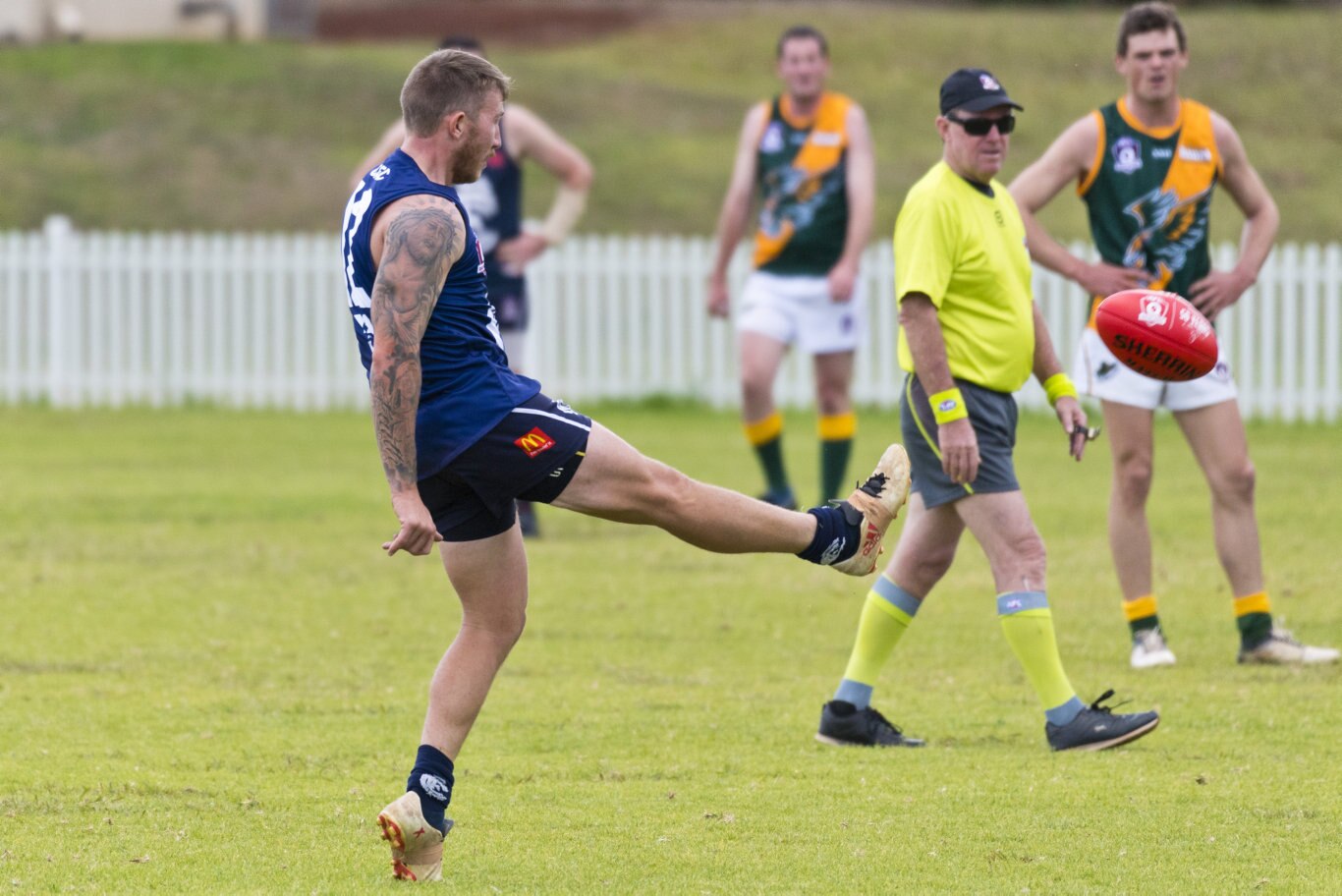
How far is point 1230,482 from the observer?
7520mm

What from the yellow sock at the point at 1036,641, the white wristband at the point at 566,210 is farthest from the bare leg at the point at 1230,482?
the white wristband at the point at 566,210

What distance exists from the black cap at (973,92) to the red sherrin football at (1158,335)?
705 millimetres

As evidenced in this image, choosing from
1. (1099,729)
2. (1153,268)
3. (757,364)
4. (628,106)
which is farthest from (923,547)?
(628,106)

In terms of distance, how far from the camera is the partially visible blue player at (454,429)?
15.0 ft

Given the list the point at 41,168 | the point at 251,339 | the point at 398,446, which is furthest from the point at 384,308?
the point at 41,168

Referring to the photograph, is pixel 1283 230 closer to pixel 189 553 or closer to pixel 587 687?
pixel 189 553

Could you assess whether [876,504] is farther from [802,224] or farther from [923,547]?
[802,224]

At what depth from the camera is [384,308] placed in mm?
4555

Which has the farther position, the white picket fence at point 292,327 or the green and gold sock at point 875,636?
the white picket fence at point 292,327

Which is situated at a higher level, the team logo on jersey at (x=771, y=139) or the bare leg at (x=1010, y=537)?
the team logo on jersey at (x=771, y=139)

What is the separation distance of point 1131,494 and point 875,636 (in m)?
1.76

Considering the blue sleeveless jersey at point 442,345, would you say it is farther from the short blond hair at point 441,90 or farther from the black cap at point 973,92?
the black cap at point 973,92

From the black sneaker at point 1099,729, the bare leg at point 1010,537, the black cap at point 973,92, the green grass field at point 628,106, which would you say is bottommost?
the green grass field at point 628,106

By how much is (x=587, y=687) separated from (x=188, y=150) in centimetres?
2633
